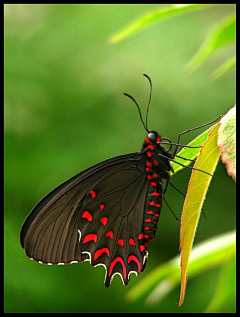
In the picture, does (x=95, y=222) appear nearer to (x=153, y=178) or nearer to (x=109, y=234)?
(x=109, y=234)

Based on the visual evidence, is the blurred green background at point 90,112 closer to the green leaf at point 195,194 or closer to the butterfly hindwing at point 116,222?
the butterfly hindwing at point 116,222

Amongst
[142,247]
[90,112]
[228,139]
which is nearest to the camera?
[228,139]

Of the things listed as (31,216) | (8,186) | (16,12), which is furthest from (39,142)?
(31,216)

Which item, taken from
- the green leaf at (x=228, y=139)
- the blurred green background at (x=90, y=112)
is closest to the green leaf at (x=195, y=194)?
the green leaf at (x=228, y=139)

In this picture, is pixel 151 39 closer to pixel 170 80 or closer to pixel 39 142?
pixel 170 80

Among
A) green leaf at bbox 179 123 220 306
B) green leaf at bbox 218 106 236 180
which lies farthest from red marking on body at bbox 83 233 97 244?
green leaf at bbox 218 106 236 180

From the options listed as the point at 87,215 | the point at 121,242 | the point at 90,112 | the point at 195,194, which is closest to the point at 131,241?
the point at 121,242

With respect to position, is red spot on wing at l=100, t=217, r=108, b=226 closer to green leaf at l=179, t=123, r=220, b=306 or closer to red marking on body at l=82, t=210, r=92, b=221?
red marking on body at l=82, t=210, r=92, b=221
